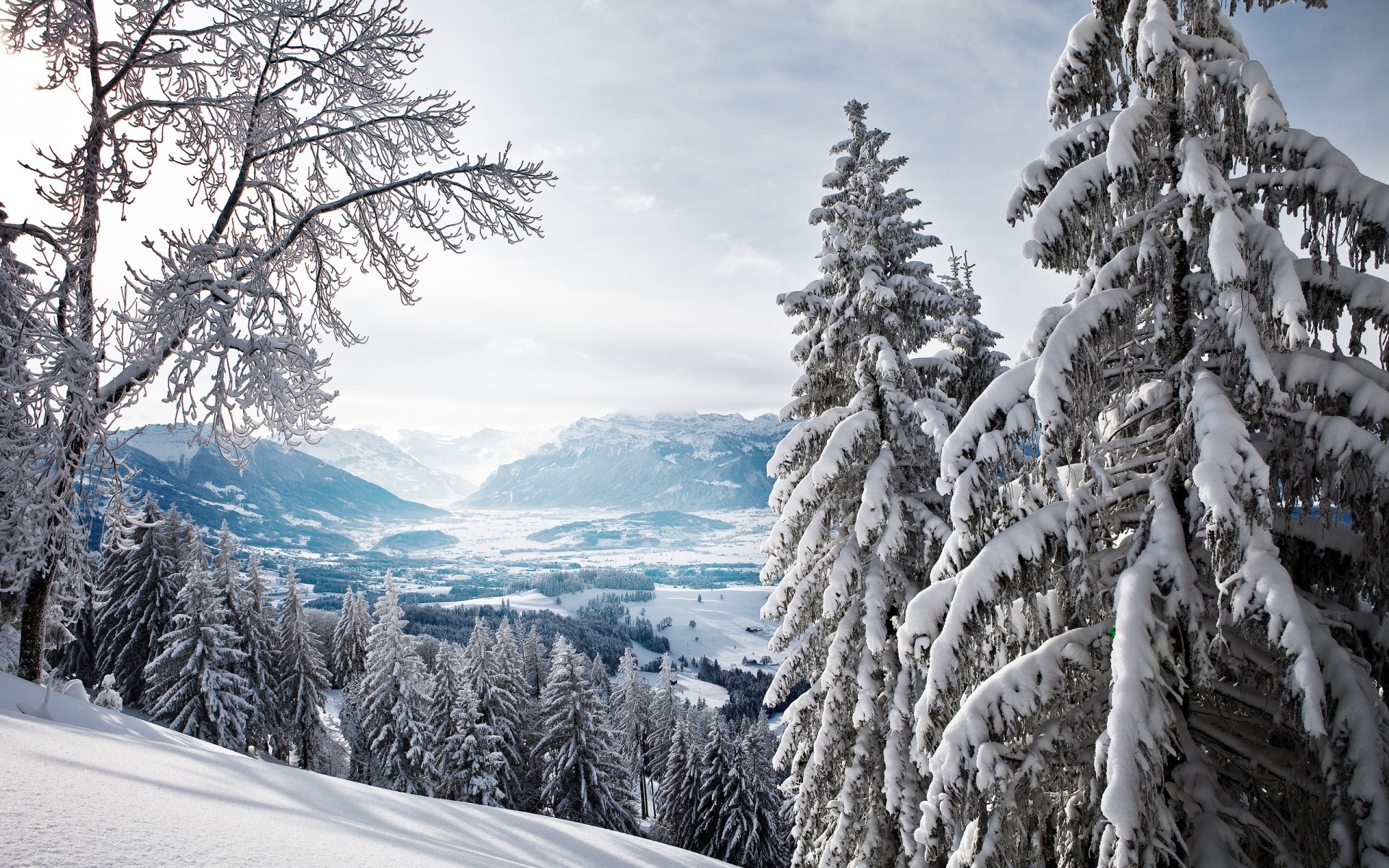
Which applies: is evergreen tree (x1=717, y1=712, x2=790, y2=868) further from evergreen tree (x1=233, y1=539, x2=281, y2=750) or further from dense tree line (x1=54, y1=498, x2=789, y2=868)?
evergreen tree (x1=233, y1=539, x2=281, y2=750)

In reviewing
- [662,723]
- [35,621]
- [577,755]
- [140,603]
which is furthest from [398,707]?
[35,621]

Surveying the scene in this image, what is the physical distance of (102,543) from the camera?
8422 mm

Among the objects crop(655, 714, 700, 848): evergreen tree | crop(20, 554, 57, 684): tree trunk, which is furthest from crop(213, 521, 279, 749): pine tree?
crop(20, 554, 57, 684): tree trunk

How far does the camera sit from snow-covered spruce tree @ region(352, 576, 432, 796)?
1172 inches

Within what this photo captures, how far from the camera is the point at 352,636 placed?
4856 cm

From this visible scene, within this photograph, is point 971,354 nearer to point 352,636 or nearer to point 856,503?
point 856,503

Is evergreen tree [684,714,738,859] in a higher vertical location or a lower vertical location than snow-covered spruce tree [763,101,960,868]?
lower

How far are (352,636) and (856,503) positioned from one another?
4892 cm

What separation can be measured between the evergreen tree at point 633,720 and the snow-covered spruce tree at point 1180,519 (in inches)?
1722

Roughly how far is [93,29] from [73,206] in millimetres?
1938

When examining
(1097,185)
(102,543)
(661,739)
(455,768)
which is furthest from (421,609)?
(1097,185)

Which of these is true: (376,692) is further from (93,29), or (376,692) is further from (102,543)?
(93,29)

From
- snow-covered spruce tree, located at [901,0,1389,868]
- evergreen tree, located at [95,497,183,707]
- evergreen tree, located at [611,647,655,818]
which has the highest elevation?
snow-covered spruce tree, located at [901,0,1389,868]

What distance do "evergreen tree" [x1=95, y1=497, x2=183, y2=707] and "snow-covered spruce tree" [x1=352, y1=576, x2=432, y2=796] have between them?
418 inches
